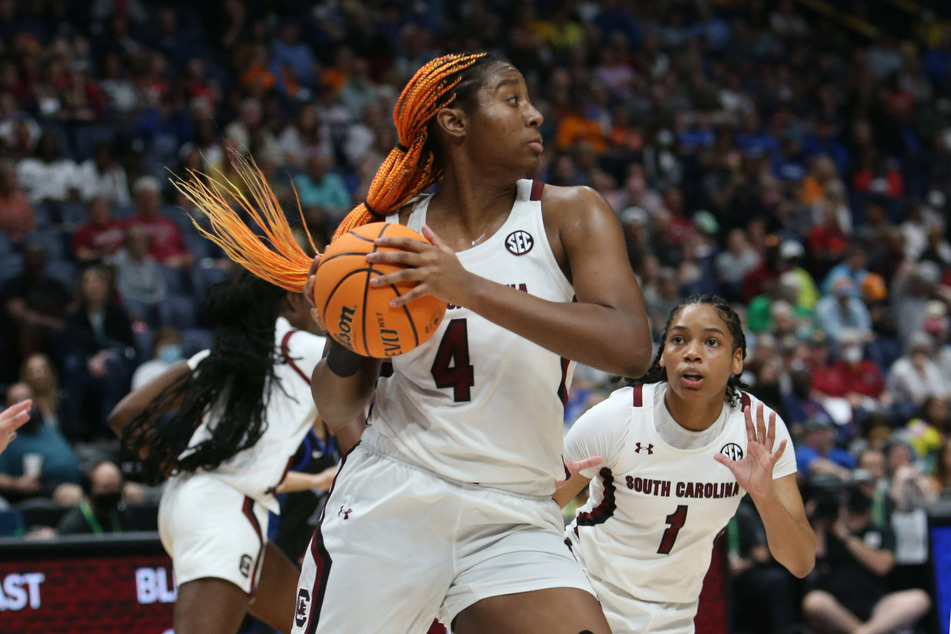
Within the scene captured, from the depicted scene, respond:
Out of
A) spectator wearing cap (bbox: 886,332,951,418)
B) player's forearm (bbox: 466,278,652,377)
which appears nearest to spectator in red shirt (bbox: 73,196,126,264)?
spectator wearing cap (bbox: 886,332,951,418)

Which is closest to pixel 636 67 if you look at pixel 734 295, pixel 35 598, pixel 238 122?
pixel 734 295

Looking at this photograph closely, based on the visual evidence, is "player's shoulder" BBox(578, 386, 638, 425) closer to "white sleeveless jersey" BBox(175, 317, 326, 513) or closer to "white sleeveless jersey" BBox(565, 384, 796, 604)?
"white sleeveless jersey" BBox(565, 384, 796, 604)

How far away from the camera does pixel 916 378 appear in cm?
1112

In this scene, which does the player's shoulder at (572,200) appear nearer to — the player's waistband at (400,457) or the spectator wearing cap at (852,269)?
the player's waistband at (400,457)

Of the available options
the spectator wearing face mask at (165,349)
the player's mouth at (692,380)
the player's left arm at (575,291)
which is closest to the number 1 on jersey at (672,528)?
the player's mouth at (692,380)

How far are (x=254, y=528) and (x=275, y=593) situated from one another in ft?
1.25

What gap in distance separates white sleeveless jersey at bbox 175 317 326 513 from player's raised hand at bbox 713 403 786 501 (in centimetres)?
172

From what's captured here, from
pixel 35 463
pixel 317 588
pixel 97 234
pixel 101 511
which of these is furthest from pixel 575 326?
pixel 97 234

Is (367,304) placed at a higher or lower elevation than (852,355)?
higher

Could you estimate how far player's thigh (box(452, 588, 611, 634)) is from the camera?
2.65 meters

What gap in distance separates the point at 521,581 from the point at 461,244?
0.87 metres

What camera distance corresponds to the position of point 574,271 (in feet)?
9.29

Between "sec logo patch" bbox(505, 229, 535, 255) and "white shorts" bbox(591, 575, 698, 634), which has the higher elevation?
"sec logo patch" bbox(505, 229, 535, 255)

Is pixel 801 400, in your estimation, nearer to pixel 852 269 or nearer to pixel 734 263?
pixel 734 263
